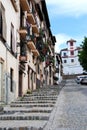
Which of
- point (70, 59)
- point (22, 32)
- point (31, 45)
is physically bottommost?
point (31, 45)

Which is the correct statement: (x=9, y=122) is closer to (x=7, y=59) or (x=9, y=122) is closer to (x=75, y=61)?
(x=7, y=59)

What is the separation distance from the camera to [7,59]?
21.9 metres

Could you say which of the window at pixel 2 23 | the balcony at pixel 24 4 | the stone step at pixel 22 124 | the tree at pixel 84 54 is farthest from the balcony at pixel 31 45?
the tree at pixel 84 54

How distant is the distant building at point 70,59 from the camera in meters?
129

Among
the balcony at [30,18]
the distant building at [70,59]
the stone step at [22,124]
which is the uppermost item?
the distant building at [70,59]

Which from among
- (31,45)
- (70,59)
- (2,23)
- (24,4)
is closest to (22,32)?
(24,4)

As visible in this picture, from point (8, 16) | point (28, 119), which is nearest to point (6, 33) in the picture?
point (8, 16)

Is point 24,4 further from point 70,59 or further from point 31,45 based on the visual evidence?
point 70,59

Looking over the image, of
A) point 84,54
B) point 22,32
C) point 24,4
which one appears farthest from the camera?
point 84,54

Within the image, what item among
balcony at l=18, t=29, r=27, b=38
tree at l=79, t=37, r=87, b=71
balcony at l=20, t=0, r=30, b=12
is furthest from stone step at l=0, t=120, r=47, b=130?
tree at l=79, t=37, r=87, b=71

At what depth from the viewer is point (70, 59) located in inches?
5221

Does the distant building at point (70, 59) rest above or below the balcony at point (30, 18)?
above

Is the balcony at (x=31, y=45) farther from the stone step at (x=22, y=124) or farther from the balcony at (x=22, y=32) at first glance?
the stone step at (x=22, y=124)

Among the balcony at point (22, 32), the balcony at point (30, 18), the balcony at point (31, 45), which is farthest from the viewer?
the balcony at point (30, 18)
